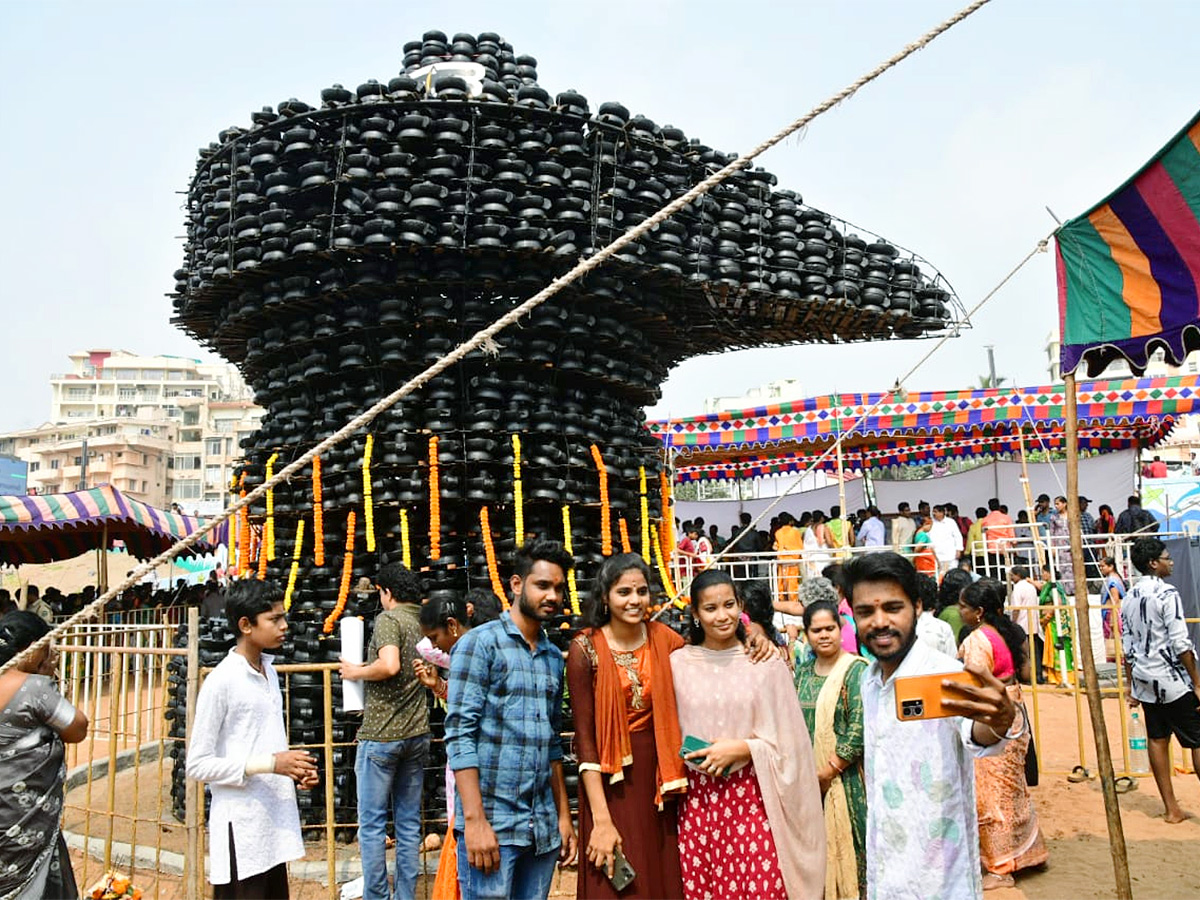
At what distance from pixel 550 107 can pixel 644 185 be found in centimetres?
94

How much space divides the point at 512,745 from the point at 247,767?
3.47 ft

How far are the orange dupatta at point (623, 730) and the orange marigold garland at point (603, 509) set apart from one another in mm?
3946

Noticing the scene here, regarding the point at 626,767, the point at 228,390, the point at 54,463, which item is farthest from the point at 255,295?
the point at 228,390

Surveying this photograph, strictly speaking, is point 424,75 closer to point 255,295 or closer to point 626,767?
point 255,295

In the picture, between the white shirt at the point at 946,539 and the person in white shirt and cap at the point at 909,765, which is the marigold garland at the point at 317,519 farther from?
the white shirt at the point at 946,539

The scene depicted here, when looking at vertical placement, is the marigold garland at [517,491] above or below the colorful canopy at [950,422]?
below

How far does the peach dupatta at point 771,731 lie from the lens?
3.21m

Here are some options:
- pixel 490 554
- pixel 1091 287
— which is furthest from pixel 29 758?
pixel 1091 287

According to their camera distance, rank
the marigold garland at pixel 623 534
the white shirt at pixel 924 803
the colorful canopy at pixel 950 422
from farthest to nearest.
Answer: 1. the colorful canopy at pixel 950 422
2. the marigold garland at pixel 623 534
3. the white shirt at pixel 924 803

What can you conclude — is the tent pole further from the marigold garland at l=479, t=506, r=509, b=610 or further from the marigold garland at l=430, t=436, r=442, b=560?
the marigold garland at l=430, t=436, r=442, b=560

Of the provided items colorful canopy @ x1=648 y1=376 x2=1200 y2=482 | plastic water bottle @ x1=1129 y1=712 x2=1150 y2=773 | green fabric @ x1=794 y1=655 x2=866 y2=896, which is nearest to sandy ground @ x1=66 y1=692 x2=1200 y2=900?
plastic water bottle @ x1=1129 y1=712 x2=1150 y2=773

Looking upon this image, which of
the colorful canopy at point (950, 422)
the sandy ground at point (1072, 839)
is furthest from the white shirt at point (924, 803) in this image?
the colorful canopy at point (950, 422)

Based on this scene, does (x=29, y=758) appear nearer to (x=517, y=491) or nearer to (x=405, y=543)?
(x=405, y=543)

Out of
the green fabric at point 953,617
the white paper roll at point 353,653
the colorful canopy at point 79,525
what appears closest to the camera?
the white paper roll at point 353,653
